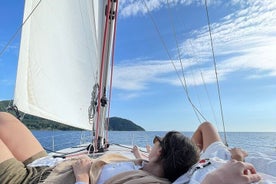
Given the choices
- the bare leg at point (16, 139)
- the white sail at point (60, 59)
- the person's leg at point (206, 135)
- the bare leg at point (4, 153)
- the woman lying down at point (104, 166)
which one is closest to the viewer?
the woman lying down at point (104, 166)

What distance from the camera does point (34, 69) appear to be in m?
3.27

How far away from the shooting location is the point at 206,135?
210cm

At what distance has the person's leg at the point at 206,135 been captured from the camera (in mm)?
2037

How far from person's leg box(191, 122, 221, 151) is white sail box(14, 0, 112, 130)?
178cm

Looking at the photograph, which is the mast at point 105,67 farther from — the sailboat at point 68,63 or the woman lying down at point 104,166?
the woman lying down at point 104,166

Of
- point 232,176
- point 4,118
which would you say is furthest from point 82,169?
point 232,176

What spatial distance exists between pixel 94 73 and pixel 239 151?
8.72ft

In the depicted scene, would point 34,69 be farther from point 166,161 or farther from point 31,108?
point 166,161

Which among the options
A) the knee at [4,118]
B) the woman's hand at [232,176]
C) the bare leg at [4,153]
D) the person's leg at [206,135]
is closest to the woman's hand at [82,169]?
the bare leg at [4,153]

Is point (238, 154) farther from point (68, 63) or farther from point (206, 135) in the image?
point (68, 63)

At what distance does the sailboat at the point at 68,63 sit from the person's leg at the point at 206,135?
4.25 feet

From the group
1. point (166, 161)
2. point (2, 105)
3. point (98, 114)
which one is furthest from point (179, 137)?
point (2, 105)

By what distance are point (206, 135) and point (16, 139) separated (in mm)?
1269

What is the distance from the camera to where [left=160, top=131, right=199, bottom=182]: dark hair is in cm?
140
